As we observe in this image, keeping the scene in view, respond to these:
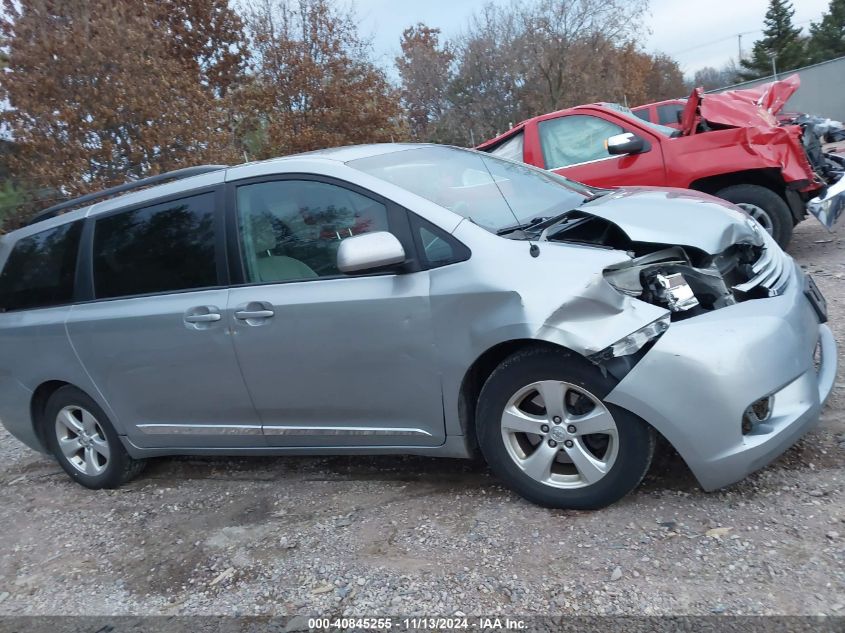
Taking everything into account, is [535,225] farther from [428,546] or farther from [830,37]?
[830,37]

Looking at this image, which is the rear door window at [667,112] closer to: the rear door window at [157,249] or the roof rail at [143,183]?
the roof rail at [143,183]

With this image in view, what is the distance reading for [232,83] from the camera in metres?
15.2

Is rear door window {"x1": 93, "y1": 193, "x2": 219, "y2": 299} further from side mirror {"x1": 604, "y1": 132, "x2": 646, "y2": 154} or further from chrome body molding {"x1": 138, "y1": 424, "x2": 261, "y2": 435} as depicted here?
side mirror {"x1": 604, "y1": 132, "x2": 646, "y2": 154}

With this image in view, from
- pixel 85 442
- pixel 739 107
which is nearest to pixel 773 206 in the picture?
pixel 739 107

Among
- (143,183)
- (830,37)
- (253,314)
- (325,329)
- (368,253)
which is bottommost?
(830,37)

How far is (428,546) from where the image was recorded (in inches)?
121

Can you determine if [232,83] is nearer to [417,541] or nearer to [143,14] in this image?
[143,14]

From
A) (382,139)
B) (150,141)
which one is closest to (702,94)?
(150,141)

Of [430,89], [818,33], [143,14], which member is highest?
[143,14]

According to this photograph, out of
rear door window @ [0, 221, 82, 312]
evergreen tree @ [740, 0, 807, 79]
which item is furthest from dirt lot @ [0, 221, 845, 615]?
evergreen tree @ [740, 0, 807, 79]

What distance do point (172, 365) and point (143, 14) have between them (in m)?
9.97

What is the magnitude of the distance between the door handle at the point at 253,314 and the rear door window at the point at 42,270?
4.67 feet

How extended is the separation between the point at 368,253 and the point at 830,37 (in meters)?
55.5

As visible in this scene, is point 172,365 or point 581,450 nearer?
point 581,450
